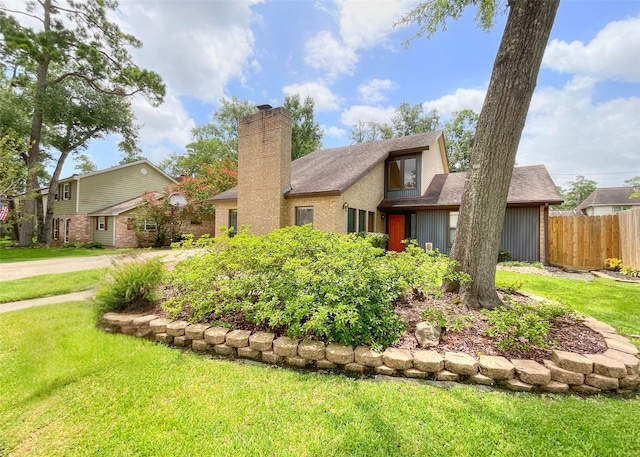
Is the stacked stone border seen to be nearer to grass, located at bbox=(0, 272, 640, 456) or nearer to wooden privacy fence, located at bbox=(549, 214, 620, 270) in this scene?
grass, located at bbox=(0, 272, 640, 456)

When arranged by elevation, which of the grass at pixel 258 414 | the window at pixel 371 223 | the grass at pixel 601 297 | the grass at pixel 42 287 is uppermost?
the window at pixel 371 223

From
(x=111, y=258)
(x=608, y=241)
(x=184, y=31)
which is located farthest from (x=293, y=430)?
(x=608, y=241)

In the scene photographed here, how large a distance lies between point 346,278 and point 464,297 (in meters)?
1.94

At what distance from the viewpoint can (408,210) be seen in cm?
1248

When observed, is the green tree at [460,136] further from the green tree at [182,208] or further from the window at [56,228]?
the window at [56,228]

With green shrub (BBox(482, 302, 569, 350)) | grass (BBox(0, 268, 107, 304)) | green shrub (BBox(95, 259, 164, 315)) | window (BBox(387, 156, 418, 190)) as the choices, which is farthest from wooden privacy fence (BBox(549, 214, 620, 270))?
grass (BBox(0, 268, 107, 304))

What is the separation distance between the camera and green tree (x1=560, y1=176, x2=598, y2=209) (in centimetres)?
4606

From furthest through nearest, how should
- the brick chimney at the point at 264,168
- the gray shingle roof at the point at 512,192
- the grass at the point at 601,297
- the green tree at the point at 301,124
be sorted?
the green tree at the point at 301,124 → the brick chimney at the point at 264,168 → the gray shingle roof at the point at 512,192 → the grass at the point at 601,297

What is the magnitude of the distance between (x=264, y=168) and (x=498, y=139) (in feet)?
30.2

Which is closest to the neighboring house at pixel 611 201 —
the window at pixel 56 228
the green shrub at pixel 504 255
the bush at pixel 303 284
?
the green shrub at pixel 504 255

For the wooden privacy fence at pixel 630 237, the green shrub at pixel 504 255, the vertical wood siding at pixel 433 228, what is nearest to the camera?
the wooden privacy fence at pixel 630 237

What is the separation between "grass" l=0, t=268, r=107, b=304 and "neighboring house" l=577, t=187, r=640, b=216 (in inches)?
1601

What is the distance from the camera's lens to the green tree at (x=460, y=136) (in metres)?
24.9

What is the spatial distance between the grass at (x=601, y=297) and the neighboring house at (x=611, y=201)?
30664 millimetres
